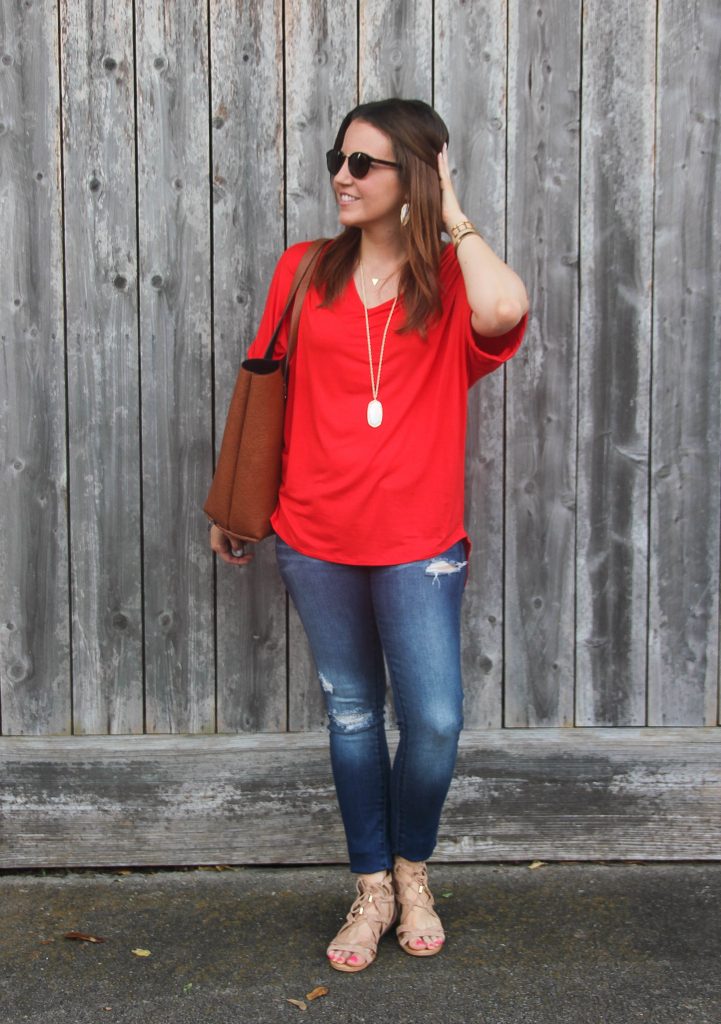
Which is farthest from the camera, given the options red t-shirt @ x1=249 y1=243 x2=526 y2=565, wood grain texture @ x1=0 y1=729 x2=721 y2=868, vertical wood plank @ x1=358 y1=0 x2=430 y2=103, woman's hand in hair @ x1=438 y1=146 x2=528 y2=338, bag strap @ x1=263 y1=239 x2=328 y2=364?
wood grain texture @ x1=0 y1=729 x2=721 y2=868

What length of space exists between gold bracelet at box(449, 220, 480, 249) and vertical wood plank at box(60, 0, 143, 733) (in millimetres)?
1101

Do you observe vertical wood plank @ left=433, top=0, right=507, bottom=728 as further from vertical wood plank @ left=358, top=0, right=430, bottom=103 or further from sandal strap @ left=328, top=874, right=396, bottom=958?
sandal strap @ left=328, top=874, right=396, bottom=958

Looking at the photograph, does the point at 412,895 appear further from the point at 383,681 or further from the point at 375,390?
the point at 375,390

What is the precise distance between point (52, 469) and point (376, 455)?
1193mm

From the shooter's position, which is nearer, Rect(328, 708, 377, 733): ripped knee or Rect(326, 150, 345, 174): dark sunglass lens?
Rect(326, 150, 345, 174): dark sunglass lens

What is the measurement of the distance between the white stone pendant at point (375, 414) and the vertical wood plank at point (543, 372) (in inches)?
33.0

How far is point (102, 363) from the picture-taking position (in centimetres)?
345

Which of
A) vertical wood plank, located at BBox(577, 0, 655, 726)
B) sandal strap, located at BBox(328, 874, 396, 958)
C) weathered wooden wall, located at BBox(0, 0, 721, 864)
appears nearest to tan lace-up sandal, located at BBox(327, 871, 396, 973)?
sandal strap, located at BBox(328, 874, 396, 958)

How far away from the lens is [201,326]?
11.3 feet

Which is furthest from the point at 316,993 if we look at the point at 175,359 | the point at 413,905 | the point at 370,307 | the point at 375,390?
the point at 175,359

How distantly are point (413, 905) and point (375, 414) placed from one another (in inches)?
48.7

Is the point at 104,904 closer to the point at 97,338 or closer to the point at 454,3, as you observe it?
the point at 97,338

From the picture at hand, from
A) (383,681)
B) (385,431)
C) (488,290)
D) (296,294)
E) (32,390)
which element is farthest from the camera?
(32,390)

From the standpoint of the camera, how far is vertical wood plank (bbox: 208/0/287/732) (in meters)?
3.36
